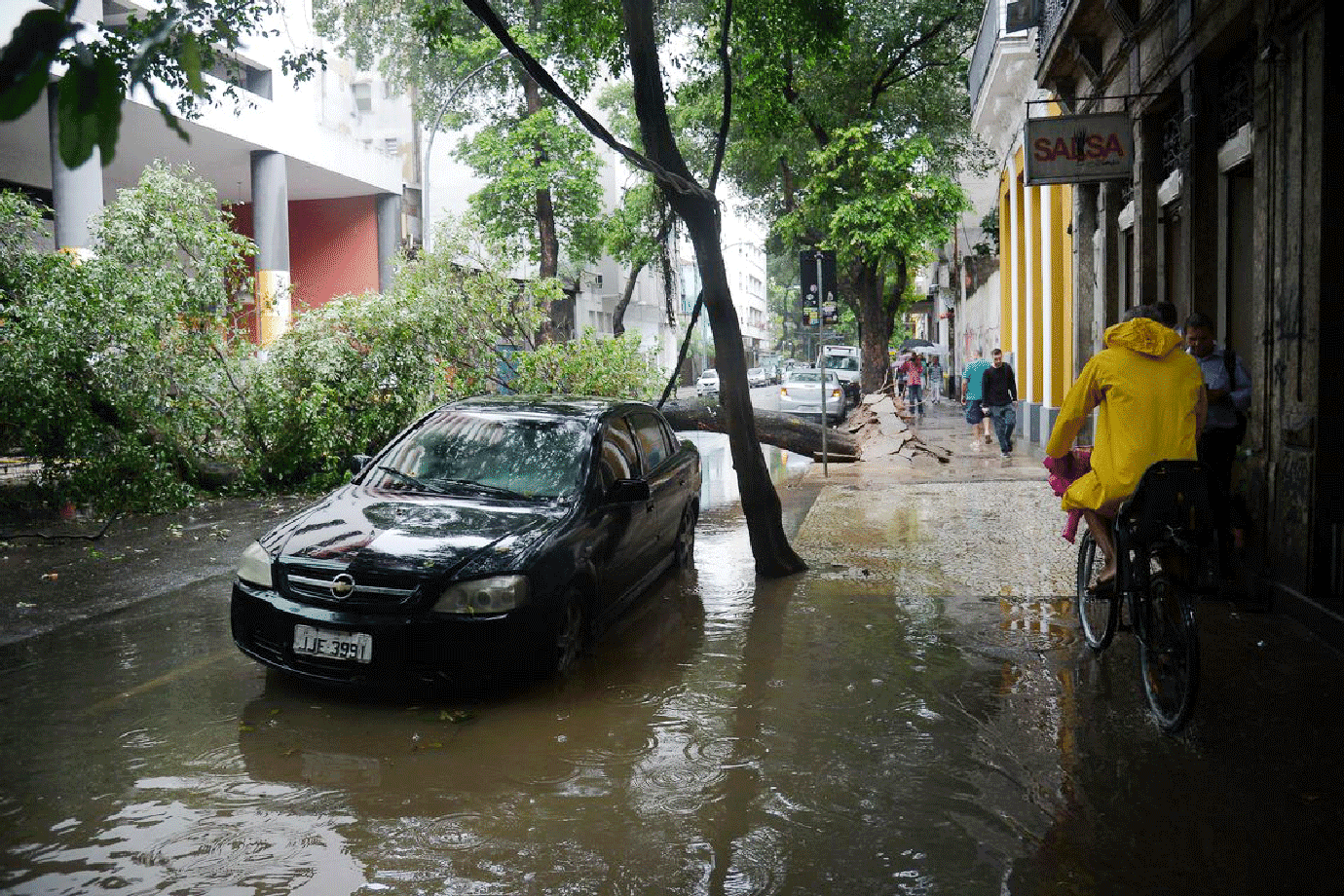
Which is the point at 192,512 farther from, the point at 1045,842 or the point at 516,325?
the point at 1045,842

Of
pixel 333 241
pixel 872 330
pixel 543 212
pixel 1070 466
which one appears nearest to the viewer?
Result: pixel 1070 466

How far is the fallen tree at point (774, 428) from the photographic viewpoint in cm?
1705

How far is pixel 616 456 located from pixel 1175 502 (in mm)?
3483

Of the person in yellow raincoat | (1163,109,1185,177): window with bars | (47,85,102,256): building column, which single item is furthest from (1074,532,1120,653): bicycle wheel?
(47,85,102,256): building column

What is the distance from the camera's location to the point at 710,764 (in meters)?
4.71

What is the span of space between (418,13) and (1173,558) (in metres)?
8.29

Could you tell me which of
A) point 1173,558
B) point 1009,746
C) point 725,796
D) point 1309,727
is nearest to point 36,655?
point 725,796

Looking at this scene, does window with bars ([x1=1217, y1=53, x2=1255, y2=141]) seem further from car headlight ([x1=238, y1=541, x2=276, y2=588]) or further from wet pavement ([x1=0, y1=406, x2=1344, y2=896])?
car headlight ([x1=238, y1=541, x2=276, y2=588])

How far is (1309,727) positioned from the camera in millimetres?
5020

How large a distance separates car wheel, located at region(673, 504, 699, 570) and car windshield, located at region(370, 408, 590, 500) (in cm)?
211

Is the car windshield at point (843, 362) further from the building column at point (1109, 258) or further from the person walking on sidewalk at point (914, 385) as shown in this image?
the building column at point (1109, 258)

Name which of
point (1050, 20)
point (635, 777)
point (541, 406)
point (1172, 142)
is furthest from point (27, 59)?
point (1050, 20)

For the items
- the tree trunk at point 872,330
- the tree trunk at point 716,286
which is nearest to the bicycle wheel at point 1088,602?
the tree trunk at point 716,286

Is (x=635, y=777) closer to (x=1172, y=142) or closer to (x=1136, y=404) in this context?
(x=1136, y=404)
